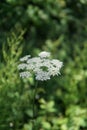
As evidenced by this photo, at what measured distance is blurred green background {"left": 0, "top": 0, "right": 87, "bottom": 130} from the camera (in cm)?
384

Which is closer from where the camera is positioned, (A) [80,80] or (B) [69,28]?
(A) [80,80]

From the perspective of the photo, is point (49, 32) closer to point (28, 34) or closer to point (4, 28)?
point (28, 34)

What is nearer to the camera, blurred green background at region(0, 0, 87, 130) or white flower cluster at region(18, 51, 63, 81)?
white flower cluster at region(18, 51, 63, 81)

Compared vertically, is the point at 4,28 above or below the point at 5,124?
above

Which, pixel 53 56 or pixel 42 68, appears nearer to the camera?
pixel 42 68

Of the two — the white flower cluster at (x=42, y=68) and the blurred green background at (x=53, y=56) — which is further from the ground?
the blurred green background at (x=53, y=56)

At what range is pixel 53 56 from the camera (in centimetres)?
468

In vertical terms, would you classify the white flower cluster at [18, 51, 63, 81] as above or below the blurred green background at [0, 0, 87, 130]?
below

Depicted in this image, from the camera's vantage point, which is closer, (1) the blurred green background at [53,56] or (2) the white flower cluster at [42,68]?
(2) the white flower cluster at [42,68]

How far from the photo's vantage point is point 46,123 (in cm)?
405

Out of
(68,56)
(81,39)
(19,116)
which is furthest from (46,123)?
(81,39)

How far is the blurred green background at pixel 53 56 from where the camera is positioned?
3.84m

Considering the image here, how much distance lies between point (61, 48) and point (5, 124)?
1.62 m

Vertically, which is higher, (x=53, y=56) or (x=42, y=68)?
(x=53, y=56)
